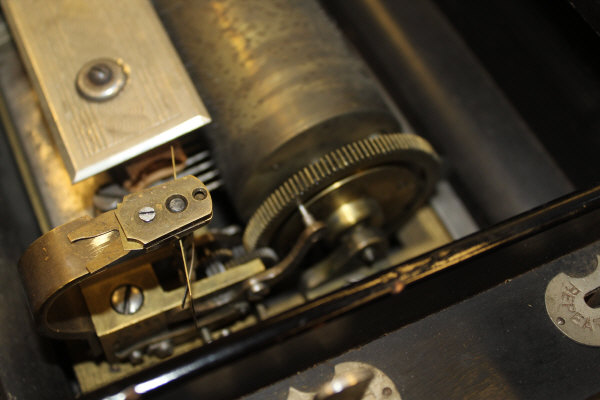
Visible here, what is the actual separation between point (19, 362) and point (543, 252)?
2.37ft

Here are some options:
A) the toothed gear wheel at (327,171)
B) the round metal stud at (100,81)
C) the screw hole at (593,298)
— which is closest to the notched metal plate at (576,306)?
the screw hole at (593,298)

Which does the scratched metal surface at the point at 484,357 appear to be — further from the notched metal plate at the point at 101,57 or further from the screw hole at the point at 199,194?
the notched metal plate at the point at 101,57

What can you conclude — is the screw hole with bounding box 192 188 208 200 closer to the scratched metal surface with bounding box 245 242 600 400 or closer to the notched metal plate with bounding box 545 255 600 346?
the scratched metal surface with bounding box 245 242 600 400

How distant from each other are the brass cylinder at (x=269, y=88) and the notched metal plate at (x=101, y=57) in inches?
2.5

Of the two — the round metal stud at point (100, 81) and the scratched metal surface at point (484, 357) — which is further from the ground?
the round metal stud at point (100, 81)

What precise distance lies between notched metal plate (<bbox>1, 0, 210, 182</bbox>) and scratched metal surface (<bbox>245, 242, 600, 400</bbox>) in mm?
418

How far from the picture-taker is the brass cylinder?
3.09 ft

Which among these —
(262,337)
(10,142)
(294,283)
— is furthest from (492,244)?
(10,142)

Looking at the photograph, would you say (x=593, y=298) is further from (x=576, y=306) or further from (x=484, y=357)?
(x=484, y=357)

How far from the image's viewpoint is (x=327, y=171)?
3.10 feet

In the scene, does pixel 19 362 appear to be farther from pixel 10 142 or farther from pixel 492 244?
pixel 492 244

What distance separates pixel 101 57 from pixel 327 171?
40cm

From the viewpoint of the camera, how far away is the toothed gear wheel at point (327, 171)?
3.12 ft

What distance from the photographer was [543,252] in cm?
83
